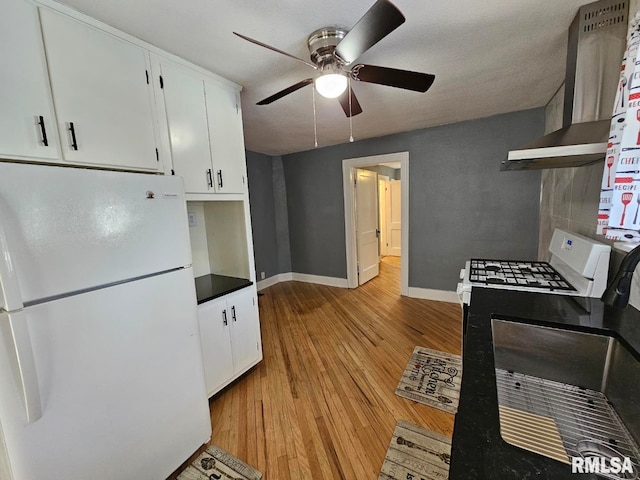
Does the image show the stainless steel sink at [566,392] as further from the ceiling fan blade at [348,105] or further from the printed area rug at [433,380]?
the ceiling fan blade at [348,105]

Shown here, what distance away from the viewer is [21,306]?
2.93 ft

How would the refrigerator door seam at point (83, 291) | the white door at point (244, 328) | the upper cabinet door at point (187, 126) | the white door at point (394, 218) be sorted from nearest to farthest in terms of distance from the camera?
1. the refrigerator door seam at point (83, 291)
2. the upper cabinet door at point (187, 126)
3. the white door at point (244, 328)
4. the white door at point (394, 218)

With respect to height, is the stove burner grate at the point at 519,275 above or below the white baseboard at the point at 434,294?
above

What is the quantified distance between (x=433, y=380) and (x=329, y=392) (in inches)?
33.4

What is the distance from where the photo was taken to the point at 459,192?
132 inches

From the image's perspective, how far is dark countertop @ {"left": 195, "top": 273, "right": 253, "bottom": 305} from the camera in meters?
1.93

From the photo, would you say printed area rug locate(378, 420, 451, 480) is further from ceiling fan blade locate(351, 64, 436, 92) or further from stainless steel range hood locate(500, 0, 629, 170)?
ceiling fan blade locate(351, 64, 436, 92)

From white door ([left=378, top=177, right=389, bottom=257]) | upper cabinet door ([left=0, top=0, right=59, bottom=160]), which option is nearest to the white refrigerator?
upper cabinet door ([left=0, top=0, right=59, bottom=160])

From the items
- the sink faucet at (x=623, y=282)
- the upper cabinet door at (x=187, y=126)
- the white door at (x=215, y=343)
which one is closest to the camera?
the sink faucet at (x=623, y=282)

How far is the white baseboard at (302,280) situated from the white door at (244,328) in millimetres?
2280

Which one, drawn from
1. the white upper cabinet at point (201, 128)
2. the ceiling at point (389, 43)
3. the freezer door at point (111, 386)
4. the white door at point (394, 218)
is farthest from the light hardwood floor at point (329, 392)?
the white door at point (394, 218)

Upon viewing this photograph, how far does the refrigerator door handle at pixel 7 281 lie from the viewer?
85 centimetres

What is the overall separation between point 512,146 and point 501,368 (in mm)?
2973

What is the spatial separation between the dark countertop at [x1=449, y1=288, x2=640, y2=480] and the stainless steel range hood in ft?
2.37
